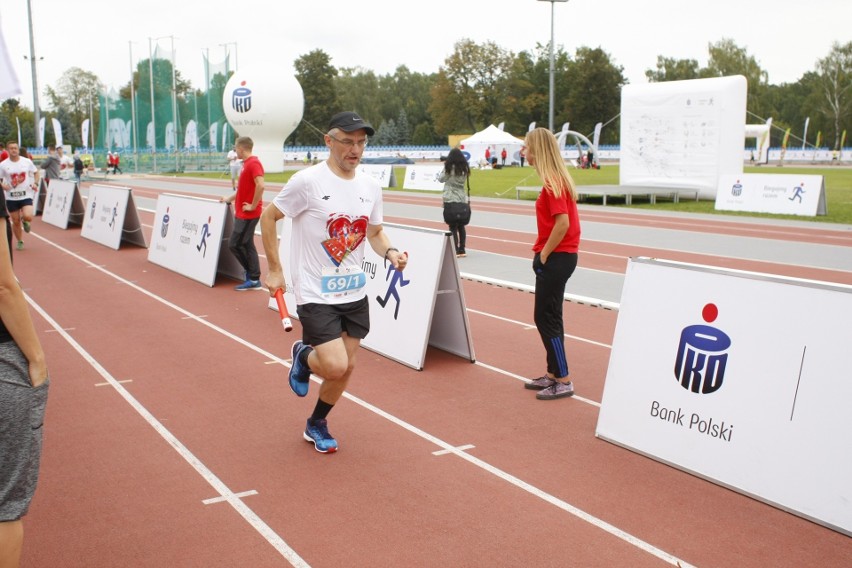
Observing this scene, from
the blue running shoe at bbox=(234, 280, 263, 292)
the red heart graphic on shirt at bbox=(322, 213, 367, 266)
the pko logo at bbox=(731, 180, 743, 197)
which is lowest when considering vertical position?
the blue running shoe at bbox=(234, 280, 263, 292)

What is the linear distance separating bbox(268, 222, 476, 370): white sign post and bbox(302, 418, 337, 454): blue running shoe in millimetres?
2029

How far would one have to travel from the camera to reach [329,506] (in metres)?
4.54

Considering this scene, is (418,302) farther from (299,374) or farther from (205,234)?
(205,234)

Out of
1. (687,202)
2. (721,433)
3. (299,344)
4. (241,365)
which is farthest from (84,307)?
(687,202)

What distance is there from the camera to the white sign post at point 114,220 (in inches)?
657

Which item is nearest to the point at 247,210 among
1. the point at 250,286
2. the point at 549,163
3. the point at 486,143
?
the point at 250,286

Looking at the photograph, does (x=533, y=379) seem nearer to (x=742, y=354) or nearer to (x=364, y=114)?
(x=742, y=354)

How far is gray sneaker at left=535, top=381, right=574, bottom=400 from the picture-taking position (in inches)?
256

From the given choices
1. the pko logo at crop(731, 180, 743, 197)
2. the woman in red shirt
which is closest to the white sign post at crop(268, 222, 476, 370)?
the woman in red shirt

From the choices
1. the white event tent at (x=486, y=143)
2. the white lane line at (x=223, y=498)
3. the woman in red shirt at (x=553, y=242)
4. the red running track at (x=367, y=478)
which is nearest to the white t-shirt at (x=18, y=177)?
the red running track at (x=367, y=478)

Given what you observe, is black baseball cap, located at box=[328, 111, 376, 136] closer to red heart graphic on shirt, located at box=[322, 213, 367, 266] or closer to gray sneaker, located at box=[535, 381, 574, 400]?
red heart graphic on shirt, located at box=[322, 213, 367, 266]

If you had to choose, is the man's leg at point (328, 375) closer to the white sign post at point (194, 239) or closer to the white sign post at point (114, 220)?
the white sign post at point (194, 239)

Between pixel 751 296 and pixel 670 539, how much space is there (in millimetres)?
1516

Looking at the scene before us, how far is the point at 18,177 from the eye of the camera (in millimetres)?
15039
